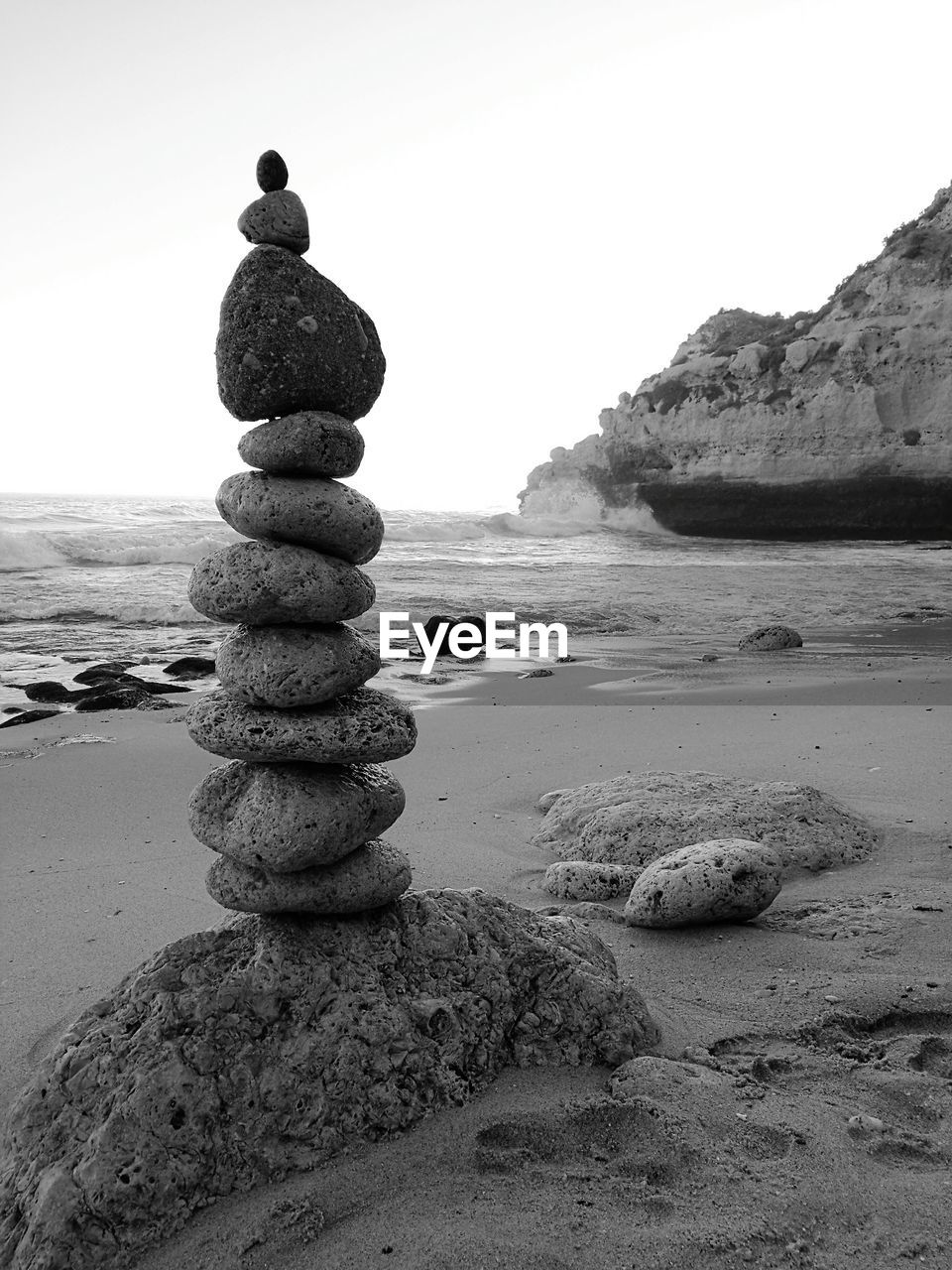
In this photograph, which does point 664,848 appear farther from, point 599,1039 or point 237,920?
point 237,920

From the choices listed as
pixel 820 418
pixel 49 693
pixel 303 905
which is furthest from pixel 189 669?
pixel 820 418

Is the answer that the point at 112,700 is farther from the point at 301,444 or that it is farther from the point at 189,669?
the point at 301,444

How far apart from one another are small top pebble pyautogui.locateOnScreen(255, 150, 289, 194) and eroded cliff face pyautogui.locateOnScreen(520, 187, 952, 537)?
26701 mm

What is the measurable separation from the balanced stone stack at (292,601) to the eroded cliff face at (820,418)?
2674 cm

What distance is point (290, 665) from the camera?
9.57ft

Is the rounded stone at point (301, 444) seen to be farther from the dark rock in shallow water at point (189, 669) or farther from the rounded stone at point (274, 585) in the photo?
the dark rock in shallow water at point (189, 669)

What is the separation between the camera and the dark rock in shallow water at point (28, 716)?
8383mm

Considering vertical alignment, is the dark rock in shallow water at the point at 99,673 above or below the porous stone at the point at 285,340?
below

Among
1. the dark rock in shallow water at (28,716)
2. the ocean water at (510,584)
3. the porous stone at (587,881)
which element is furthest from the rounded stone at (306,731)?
the ocean water at (510,584)

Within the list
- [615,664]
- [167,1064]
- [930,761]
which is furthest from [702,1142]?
[615,664]

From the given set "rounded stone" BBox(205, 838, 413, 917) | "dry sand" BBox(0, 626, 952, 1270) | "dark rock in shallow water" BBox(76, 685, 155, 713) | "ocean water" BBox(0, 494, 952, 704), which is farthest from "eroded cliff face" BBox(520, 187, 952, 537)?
"rounded stone" BBox(205, 838, 413, 917)

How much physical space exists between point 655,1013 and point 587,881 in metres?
1.27

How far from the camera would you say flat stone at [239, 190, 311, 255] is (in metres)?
2.96

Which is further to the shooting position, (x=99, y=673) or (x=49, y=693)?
(x=99, y=673)
